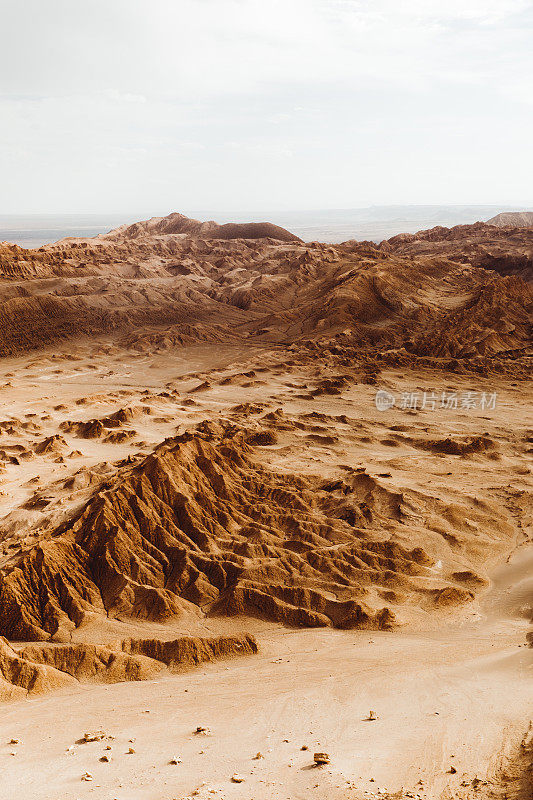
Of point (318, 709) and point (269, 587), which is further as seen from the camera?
point (269, 587)

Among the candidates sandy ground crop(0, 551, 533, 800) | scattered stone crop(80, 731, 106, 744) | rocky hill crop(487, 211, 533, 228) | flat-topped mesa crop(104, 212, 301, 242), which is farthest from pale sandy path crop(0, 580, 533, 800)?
rocky hill crop(487, 211, 533, 228)

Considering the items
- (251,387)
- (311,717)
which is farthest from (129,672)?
(251,387)

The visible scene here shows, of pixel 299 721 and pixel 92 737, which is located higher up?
pixel 92 737

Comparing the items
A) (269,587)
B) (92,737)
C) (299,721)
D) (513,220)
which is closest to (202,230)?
(513,220)

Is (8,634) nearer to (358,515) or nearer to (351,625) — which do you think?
(351,625)

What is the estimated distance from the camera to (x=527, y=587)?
68.2 feet

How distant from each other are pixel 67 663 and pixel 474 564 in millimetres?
13343

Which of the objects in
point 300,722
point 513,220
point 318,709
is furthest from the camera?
point 513,220

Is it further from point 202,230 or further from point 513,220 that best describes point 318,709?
point 513,220

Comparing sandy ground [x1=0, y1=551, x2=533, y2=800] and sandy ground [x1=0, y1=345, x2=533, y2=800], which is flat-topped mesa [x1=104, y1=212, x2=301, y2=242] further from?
sandy ground [x1=0, y1=551, x2=533, y2=800]

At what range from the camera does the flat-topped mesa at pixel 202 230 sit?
408 ft

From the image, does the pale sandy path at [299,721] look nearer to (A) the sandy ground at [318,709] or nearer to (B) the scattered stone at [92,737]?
(A) the sandy ground at [318,709]

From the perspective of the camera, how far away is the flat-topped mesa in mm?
124312

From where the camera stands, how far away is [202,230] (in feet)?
449
